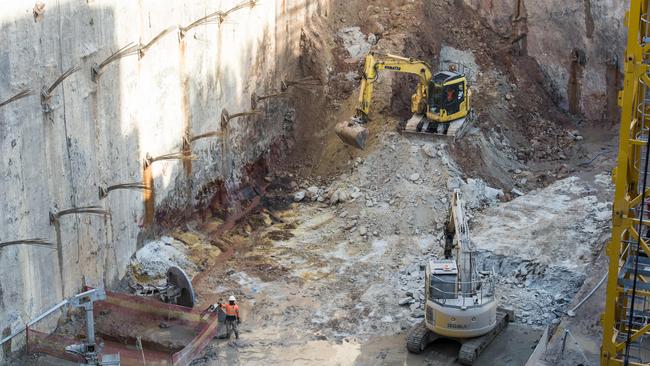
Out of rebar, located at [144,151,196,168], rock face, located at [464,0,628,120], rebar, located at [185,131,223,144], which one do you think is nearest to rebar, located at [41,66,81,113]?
rebar, located at [144,151,196,168]

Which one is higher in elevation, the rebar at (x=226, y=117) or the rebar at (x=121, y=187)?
the rebar at (x=226, y=117)

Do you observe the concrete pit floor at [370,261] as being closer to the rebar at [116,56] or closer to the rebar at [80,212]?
the rebar at [80,212]

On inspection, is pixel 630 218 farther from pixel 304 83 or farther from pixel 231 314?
pixel 304 83

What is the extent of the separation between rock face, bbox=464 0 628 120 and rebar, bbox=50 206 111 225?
15167 mm

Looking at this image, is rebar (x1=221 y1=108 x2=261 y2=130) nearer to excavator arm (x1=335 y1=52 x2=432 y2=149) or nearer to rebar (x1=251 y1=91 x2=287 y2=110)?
rebar (x1=251 y1=91 x2=287 y2=110)

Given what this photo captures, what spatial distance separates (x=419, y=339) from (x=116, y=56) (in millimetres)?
8003

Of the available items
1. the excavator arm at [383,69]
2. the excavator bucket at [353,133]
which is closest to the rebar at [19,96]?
the excavator arm at [383,69]

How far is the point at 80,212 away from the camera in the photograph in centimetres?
1862

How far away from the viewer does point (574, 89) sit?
1188 inches

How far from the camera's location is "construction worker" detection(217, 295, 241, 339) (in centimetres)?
1894

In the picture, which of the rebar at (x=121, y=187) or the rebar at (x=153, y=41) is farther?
the rebar at (x=153, y=41)

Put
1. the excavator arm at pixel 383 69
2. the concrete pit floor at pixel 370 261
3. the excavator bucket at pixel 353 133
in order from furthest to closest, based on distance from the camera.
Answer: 1. the excavator bucket at pixel 353 133
2. the excavator arm at pixel 383 69
3. the concrete pit floor at pixel 370 261

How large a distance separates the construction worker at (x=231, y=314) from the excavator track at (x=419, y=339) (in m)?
3.26

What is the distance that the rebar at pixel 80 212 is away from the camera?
17.8 meters
